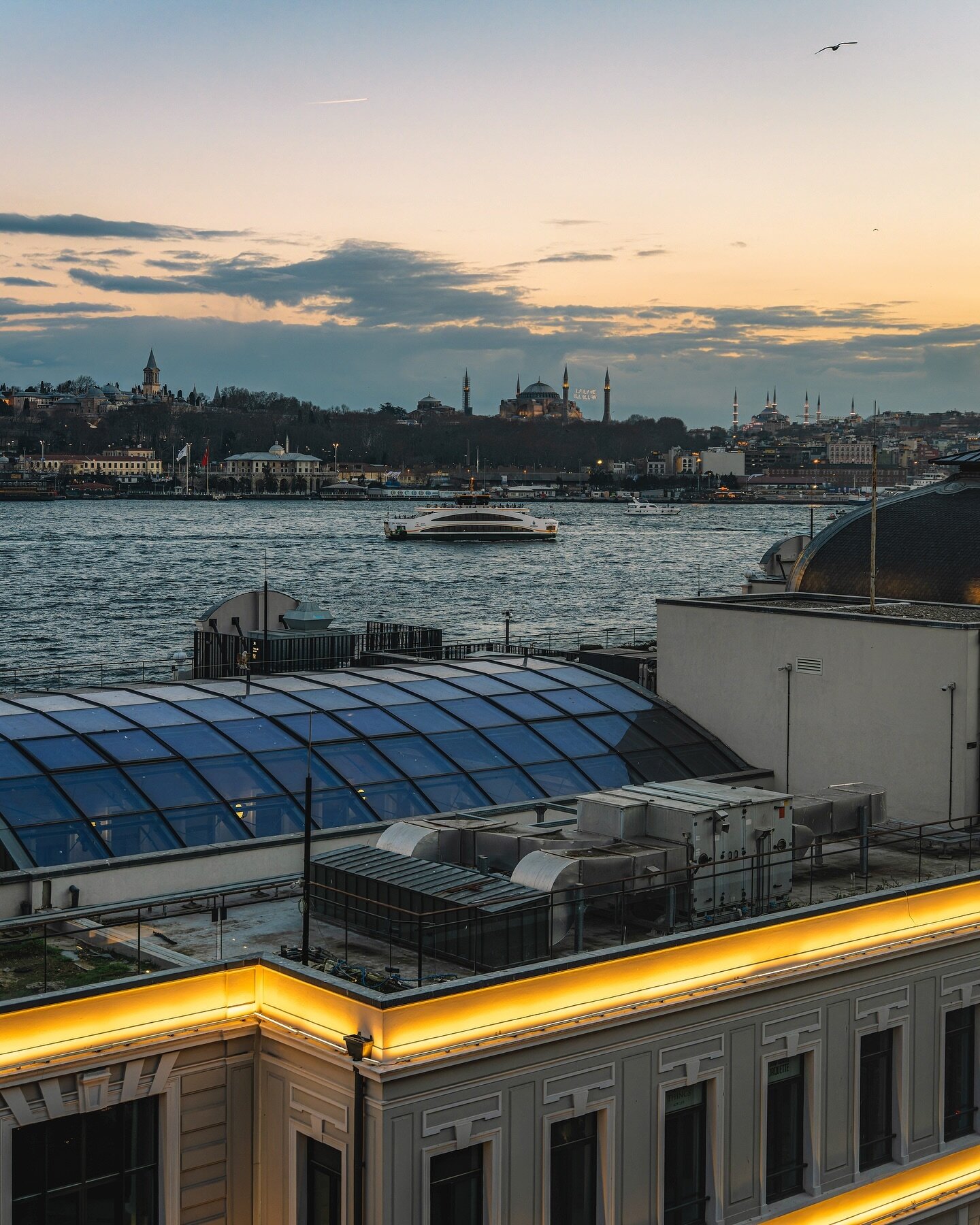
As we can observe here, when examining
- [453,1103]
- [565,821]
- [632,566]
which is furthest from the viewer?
[632,566]

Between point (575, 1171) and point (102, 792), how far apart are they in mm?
10204

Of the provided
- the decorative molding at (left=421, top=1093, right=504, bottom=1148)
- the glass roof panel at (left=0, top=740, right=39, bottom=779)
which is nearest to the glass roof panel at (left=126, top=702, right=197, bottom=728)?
the glass roof panel at (left=0, top=740, right=39, bottom=779)

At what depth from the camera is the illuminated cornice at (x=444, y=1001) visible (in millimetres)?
14422

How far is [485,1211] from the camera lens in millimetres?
15266

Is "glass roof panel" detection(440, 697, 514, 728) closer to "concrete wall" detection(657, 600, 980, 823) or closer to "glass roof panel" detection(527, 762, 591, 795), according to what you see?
"glass roof panel" detection(527, 762, 591, 795)

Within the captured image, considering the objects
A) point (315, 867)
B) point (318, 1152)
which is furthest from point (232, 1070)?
point (315, 867)

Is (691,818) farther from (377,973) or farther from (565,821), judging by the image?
(377,973)

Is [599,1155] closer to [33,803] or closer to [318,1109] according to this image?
[318,1109]

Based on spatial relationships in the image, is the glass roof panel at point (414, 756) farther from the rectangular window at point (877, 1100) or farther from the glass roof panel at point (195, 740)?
the rectangular window at point (877, 1100)

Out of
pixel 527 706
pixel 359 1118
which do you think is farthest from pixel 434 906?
pixel 527 706

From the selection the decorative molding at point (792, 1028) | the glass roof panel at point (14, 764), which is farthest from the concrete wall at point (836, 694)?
the glass roof panel at point (14, 764)

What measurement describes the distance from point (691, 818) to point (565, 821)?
3.36 metres

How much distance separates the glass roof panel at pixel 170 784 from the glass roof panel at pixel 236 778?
0.20 m

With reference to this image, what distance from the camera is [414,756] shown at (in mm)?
26781
